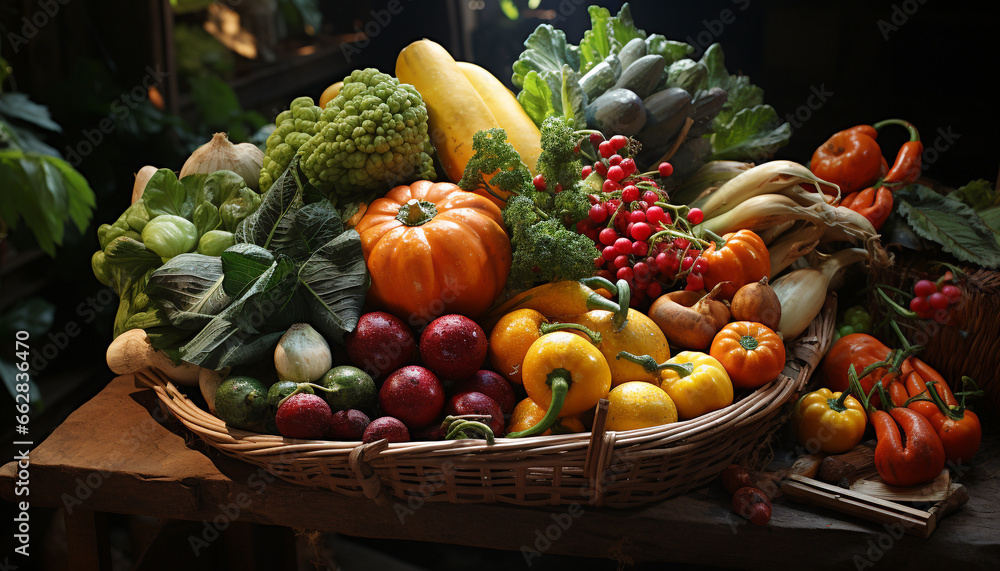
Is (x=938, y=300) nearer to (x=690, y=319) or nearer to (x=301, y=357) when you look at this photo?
(x=690, y=319)

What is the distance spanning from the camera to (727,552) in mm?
1200

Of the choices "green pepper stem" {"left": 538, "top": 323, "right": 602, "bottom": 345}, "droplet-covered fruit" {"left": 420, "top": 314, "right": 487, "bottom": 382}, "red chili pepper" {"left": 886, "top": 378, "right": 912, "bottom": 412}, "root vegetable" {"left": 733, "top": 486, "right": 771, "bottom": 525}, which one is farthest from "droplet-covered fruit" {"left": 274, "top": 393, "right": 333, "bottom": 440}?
"red chili pepper" {"left": 886, "top": 378, "right": 912, "bottom": 412}

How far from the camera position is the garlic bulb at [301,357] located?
48.8 inches

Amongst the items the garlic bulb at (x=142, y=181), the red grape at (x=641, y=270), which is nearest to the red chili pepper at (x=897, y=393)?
the red grape at (x=641, y=270)

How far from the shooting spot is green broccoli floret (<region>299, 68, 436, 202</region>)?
4.98ft

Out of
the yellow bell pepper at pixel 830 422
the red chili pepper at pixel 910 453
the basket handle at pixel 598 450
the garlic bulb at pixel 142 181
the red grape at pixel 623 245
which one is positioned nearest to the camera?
the basket handle at pixel 598 450

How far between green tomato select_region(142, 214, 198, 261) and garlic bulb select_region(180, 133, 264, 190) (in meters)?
0.25

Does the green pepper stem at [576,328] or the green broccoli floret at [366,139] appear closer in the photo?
the green pepper stem at [576,328]

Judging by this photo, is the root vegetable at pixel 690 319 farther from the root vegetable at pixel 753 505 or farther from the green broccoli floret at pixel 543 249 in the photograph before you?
the root vegetable at pixel 753 505

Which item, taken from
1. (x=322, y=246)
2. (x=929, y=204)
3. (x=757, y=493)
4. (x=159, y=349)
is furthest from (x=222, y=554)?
(x=929, y=204)

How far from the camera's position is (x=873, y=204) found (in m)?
1.73

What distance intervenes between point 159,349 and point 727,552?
4.21 ft

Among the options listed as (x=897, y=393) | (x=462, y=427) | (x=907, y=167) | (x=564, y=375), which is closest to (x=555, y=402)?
(x=564, y=375)

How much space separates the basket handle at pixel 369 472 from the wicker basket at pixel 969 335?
4.47 ft
